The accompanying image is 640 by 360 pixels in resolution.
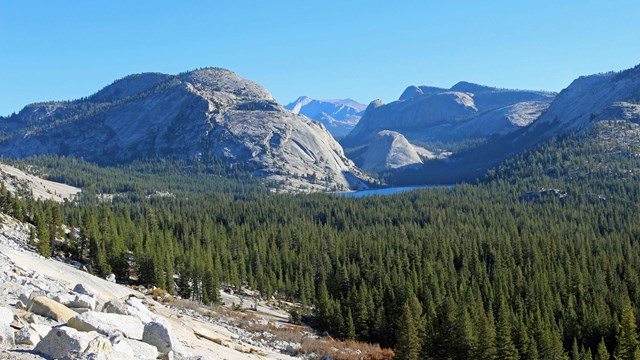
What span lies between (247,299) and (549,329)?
170ft

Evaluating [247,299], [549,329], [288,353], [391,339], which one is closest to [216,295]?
[247,299]

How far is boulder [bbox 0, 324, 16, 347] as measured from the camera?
25.2 m

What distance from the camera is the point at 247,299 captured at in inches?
4176

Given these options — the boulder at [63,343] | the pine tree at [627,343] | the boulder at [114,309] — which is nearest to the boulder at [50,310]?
the boulder at [114,309]

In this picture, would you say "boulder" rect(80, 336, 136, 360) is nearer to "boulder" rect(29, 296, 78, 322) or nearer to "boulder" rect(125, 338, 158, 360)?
"boulder" rect(125, 338, 158, 360)

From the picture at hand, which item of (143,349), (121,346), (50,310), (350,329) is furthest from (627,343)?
(50,310)

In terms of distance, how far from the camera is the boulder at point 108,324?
27609 mm

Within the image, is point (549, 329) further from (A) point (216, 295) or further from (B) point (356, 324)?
(A) point (216, 295)

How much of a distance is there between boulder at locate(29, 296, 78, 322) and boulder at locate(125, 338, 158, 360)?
5683 mm

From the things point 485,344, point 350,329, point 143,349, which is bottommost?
point 350,329

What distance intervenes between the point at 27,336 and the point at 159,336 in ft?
20.7

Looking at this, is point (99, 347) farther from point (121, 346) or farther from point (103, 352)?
point (121, 346)

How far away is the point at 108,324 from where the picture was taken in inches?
1136

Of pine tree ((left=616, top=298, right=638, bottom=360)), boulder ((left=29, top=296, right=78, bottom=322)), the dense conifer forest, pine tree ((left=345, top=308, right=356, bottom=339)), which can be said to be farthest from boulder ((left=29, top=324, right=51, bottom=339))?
pine tree ((left=616, top=298, right=638, bottom=360))
